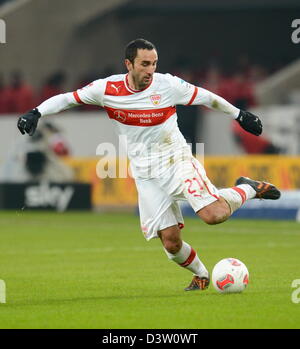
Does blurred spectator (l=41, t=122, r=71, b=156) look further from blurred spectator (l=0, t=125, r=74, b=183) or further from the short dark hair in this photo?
the short dark hair

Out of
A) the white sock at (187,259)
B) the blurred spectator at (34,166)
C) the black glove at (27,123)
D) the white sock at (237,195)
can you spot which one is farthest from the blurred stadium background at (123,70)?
the black glove at (27,123)

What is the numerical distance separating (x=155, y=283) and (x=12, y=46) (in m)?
18.8

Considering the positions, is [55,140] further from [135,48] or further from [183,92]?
[135,48]

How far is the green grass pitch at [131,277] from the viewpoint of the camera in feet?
Result: 28.0

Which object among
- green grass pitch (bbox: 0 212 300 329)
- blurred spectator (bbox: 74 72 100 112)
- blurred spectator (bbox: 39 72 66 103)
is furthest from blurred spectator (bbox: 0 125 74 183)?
blurred spectator (bbox: 74 72 100 112)

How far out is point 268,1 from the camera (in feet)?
101

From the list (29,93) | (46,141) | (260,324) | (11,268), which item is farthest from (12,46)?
(260,324)

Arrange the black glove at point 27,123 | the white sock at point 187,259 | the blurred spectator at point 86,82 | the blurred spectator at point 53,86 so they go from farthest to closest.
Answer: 1. the blurred spectator at point 86,82
2. the blurred spectator at point 53,86
3. the white sock at point 187,259
4. the black glove at point 27,123

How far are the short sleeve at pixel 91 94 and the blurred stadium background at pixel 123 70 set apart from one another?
10.6 metres

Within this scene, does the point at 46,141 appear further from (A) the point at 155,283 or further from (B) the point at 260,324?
(B) the point at 260,324

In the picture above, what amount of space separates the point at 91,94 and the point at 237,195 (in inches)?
64.7

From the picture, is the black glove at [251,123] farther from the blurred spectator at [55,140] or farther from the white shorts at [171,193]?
the blurred spectator at [55,140]

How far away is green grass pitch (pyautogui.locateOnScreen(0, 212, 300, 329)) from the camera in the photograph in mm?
8539
